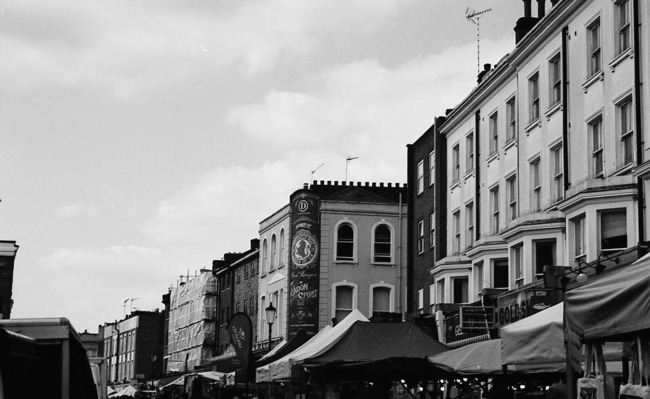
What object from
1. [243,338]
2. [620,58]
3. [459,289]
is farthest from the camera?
[459,289]

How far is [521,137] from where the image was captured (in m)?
34.7

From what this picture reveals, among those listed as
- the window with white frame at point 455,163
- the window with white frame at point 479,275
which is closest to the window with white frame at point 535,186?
the window with white frame at point 479,275

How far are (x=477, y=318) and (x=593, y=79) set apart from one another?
1008 cm

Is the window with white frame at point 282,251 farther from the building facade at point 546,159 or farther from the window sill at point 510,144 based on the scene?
the window sill at point 510,144

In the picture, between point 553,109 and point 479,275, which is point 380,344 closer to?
point 553,109

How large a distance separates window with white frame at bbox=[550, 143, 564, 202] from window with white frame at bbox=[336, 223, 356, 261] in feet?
95.9

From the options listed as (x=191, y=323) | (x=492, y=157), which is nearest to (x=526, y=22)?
(x=492, y=157)

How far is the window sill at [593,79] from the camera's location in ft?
93.4

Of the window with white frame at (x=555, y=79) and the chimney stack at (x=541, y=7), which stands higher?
the chimney stack at (x=541, y=7)

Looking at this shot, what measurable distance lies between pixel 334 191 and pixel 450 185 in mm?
19491

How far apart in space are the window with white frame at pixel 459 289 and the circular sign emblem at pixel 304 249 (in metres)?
18.9

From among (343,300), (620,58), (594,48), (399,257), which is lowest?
(343,300)

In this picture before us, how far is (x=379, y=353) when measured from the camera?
1786 centimetres

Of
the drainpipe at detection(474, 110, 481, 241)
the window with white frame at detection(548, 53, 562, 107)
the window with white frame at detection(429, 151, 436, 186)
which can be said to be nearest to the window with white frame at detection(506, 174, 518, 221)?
the drainpipe at detection(474, 110, 481, 241)
